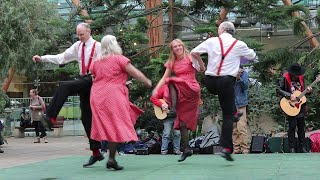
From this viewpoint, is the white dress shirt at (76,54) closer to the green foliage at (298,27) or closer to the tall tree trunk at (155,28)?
the green foliage at (298,27)

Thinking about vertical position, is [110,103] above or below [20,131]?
above

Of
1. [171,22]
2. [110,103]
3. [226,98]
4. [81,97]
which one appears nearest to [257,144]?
[171,22]

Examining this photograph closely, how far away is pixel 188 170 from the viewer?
266 inches

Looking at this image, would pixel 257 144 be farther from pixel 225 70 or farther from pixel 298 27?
pixel 225 70

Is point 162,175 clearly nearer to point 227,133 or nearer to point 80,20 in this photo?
point 227,133

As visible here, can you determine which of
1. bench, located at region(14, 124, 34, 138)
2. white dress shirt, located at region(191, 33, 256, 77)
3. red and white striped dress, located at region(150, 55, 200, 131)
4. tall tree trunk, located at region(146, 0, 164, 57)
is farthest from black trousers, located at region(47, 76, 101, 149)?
bench, located at region(14, 124, 34, 138)

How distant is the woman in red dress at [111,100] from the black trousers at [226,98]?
93cm

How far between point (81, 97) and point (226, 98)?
1982 mm

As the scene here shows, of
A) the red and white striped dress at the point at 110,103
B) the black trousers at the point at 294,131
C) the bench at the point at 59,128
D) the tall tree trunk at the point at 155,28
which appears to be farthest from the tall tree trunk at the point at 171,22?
the bench at the point at 59,128

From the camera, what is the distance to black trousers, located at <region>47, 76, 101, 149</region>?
7.17 meters

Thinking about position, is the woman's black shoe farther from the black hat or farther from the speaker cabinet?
the speaker cabinet

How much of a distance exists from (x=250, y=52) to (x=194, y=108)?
132 cm

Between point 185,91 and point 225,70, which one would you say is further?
point 185,91

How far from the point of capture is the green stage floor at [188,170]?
20.2ft
